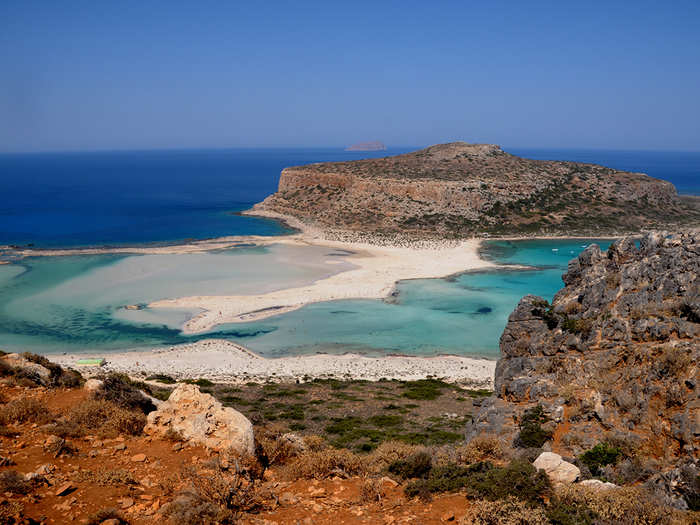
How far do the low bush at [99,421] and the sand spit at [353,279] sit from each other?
27.1 m

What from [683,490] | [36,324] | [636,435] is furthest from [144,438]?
[36,324]

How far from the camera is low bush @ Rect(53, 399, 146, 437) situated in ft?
32.2

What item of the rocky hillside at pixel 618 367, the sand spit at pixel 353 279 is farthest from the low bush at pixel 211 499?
the sand spit at pixel 353 279

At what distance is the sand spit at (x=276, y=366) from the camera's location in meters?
29.2

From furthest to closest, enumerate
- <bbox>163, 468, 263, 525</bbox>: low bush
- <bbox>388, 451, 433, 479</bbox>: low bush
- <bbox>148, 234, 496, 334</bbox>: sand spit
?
<bbox>148, 234, 496, 334</bbox>: sand spit < <bbox>388, 451, 433, 479</bbox>: low bush < <bbox>163, 468, 263, 525</bbox>: low bush

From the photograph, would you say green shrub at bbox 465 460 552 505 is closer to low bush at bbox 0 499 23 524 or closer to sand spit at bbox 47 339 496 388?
low bush at bbox 0 499 23 524

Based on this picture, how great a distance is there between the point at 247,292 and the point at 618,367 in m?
37.1

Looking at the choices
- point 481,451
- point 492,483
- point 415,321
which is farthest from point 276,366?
point 492,483

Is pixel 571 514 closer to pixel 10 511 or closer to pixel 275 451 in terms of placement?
pixel 275 451

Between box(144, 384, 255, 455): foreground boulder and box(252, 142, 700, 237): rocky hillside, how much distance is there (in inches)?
2681

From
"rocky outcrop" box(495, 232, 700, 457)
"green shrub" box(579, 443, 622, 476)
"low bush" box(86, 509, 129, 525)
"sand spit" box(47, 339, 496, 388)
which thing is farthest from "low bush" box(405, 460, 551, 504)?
"sand spit" box(47, 339, 496, 388)

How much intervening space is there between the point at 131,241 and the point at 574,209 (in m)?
76.2

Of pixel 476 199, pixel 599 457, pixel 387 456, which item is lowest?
pixel 599 457

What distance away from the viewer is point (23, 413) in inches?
402
